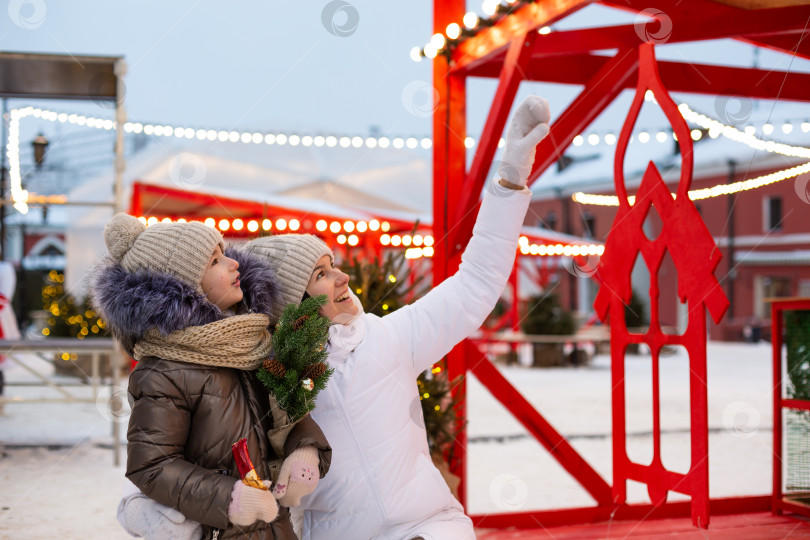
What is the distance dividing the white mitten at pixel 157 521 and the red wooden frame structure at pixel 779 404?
3115mm

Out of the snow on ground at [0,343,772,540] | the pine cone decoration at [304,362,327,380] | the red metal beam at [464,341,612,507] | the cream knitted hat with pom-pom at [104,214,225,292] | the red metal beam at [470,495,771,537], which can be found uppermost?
the cream knitted hat with pom-pom at [104,214,225,292]

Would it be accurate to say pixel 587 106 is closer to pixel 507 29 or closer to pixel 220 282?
pixel 507 29

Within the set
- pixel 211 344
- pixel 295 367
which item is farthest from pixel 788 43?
pixel 211 344

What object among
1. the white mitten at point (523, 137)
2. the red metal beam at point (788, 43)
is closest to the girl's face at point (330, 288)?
the white mitten at point (523, 137)

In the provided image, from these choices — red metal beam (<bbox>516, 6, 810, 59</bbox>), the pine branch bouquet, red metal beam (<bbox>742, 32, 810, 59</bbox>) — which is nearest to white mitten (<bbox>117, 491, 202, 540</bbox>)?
the pine branch bouquet

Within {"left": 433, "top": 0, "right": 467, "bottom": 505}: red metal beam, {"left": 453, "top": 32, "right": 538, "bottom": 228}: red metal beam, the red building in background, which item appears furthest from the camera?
the red building in background

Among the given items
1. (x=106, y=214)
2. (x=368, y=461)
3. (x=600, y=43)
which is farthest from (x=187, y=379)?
(x=106, y=214)

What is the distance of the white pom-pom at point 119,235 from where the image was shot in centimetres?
193

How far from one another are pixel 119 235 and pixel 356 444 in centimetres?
81

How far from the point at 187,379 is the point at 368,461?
523mm

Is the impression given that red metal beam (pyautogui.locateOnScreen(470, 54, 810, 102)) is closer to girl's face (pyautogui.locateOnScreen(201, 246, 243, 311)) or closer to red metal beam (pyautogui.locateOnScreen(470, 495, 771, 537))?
red metal beam (pyautogui.locateOnScreen(470, 495, 771, 537))

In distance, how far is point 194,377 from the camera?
5.84ft

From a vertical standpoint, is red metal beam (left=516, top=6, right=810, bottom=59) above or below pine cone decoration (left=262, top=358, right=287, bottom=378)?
above

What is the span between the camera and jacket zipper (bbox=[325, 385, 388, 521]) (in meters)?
1.97
